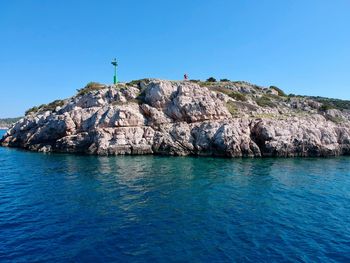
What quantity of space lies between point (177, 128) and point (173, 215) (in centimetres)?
3691

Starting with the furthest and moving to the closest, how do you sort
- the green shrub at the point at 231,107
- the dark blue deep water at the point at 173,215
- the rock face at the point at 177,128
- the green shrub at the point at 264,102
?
the green shrub at the point at 264,102, the green shrub at the point at 231,107, the rock face at the point at 177,128, the dark blue deep water at the point at 173,215

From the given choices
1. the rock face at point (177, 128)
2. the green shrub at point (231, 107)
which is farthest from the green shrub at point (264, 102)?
the green shrub at point (231, 107)

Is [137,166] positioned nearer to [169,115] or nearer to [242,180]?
[242,180]

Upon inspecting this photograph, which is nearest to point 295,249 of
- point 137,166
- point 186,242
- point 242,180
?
point 186,242

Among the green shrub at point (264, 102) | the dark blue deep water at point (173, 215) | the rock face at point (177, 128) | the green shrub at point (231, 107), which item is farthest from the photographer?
the green shrub at point (264, 102)

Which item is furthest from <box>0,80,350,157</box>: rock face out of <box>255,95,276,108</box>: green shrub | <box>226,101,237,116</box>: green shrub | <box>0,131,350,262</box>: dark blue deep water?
<box>0,131,350,262</box>: dark blue deep water

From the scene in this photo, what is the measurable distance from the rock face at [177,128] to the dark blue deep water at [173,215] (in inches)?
611

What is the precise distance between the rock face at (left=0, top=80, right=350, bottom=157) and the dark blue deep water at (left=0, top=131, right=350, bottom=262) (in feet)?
50.9

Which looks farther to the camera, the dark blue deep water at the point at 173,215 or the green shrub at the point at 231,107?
the green shrub at the point at 231,107

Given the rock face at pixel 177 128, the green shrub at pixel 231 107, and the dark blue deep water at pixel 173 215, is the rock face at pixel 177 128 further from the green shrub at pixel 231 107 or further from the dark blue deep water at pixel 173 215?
the dark blue deep water at pixel 173 215

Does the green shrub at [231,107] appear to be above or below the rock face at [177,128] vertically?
above

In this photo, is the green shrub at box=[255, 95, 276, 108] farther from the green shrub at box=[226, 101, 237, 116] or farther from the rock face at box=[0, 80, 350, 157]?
the green shrub at box=[226, 101, 237, 116]

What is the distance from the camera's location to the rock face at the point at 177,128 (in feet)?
181

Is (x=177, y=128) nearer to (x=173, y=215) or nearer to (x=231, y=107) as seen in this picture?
(x=231, y=107)
